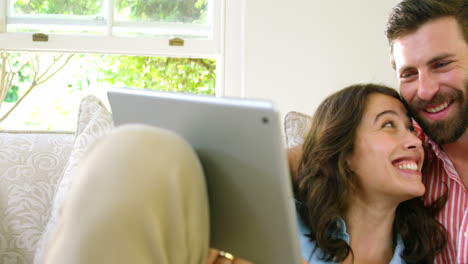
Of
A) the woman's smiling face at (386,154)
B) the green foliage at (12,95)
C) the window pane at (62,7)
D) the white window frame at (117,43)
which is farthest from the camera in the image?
the green foliage at (12,95)

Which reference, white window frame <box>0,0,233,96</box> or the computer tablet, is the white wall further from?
the computer tablet

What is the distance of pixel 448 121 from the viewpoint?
1.68m

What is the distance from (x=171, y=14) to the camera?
2.71 m

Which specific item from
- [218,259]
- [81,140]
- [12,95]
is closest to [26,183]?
[81,140]

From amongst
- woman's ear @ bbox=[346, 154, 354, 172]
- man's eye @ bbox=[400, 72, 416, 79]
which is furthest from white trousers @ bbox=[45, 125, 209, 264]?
man's eye @ bbox=[400, 72, 416, 79]

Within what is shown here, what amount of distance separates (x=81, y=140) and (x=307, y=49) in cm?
141

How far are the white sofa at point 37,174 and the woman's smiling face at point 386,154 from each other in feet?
1.12

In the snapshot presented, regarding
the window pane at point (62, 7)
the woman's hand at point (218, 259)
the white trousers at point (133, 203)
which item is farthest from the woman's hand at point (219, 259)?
the window pane at point (62, 7)

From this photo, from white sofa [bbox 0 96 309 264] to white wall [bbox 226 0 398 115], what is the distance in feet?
2.60

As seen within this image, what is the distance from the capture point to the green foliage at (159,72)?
219 inches

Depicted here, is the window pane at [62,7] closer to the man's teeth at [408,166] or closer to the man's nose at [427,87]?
the man's nose at [427,87]

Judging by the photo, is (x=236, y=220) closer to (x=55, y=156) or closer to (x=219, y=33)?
(x=55, y=156)

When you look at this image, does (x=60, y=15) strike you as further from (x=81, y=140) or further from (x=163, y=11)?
(x=81, y=140)

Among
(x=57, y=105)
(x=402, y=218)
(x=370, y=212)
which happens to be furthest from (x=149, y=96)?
(x=57, y=105)
